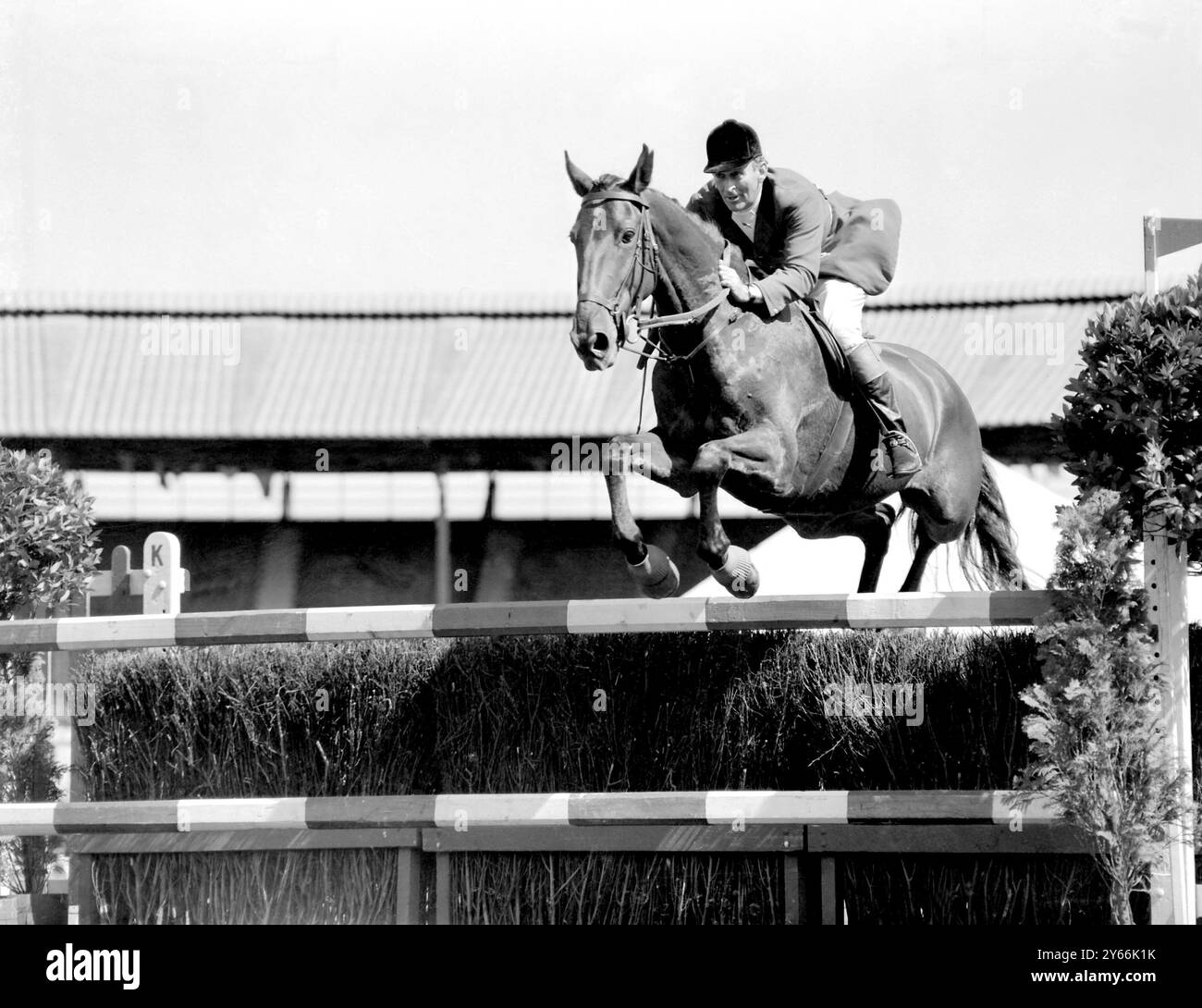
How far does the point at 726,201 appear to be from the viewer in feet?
15.8

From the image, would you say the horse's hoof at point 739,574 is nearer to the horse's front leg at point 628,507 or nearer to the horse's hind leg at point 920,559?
the horse's front leg at point 628,507

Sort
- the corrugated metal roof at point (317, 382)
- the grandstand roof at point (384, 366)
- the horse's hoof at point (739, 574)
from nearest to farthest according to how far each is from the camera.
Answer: the horse's hoof at point (739, 574)
the grandstand roof at point (384, 366)
the corrugated metal roof at point (317, 382)

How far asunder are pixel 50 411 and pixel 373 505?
3.16m

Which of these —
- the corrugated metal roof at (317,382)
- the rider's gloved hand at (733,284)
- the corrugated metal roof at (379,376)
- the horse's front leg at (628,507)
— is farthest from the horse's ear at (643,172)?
the corrugated metal roof at (317,382)

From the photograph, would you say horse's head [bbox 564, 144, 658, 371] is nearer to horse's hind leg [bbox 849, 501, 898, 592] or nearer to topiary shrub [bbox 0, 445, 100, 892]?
horse's hind leg [bbox 849, 501, 898, 592]

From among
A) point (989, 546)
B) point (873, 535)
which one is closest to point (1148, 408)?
point (873, 535)

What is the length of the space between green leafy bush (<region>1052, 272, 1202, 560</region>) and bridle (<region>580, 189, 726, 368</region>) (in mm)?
1142

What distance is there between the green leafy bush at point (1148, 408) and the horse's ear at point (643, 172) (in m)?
1.34

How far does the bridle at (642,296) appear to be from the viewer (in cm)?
421

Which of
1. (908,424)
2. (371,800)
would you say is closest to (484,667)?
(371,800)

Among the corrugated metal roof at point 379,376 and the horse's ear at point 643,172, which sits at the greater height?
Answer: the corrugated metal roof at point 379,376

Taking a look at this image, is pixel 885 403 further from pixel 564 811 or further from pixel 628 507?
pixel 564 811

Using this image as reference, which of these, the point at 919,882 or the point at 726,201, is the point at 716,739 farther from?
the point at 726,201

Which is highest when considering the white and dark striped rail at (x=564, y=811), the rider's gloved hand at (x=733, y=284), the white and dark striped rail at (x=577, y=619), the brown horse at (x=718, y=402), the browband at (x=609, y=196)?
the browband at (x=609, y=196)
